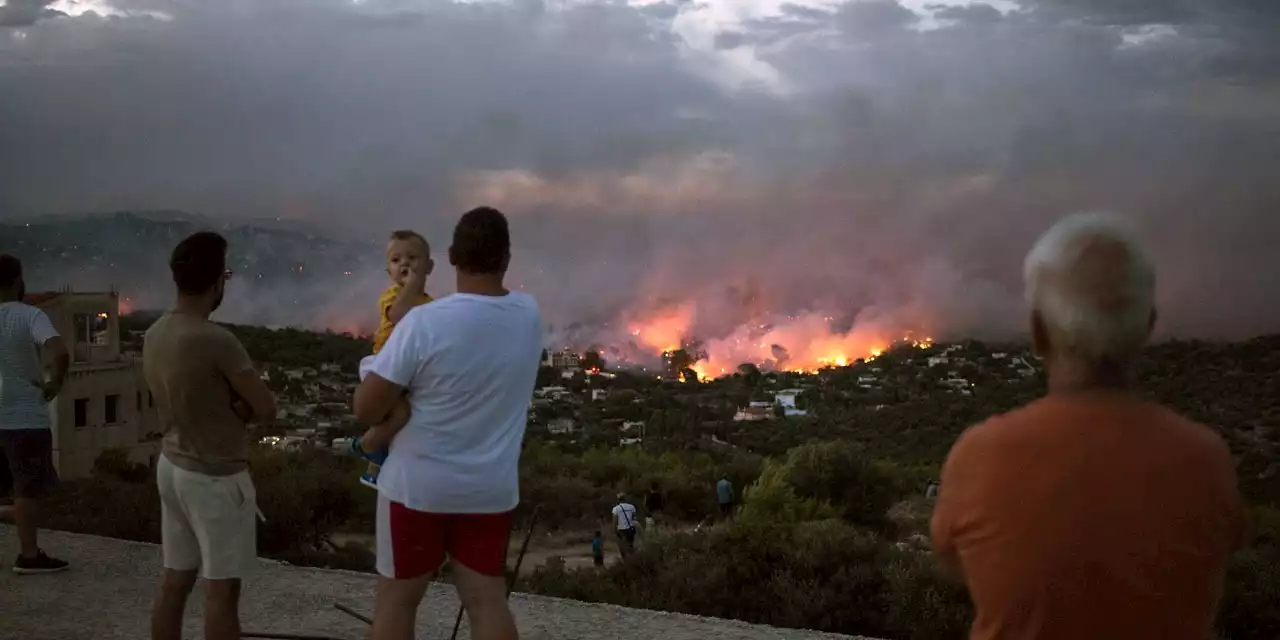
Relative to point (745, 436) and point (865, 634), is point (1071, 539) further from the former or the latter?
point (745, 436)

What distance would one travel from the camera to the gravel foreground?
601 cm

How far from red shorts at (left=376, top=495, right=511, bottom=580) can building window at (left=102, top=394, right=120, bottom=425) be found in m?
20.5

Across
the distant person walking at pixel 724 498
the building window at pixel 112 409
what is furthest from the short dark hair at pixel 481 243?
the building window at pixel 112 409

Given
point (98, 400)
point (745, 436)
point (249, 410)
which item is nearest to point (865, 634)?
point (249, 410)

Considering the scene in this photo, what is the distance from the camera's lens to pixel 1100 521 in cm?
203

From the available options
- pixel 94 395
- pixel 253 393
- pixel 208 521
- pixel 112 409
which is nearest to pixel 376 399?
pixel 253 393

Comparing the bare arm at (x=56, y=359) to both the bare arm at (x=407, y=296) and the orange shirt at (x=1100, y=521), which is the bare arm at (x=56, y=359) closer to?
the bare arm at (x=407, y=296)

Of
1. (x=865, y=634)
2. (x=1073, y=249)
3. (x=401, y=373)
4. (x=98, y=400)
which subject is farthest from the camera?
(x=98, y=400)

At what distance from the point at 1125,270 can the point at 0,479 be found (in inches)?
246

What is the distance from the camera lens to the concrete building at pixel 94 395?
20969 mm

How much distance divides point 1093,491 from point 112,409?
22992 millimetres

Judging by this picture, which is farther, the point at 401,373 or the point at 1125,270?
the point at 401,373

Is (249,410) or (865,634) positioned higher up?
(249,410)

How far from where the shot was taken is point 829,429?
3475 centimetres
